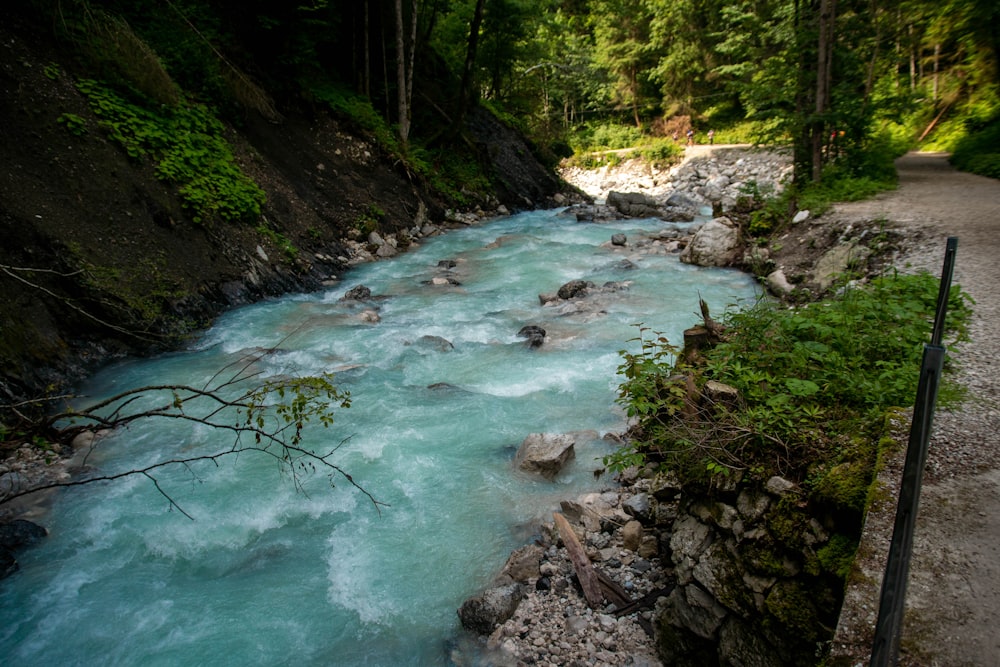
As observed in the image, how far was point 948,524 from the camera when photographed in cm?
261

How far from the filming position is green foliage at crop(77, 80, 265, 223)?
32.0 feet

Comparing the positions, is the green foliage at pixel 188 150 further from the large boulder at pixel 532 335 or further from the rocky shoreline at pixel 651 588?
the rocky shoreline at pixel 651 588

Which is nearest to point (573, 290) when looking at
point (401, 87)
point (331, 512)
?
point (331, 512)

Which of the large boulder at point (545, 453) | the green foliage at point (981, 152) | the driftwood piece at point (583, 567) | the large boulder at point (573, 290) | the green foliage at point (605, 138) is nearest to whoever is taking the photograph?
the driftwood piece at point (583, 567)

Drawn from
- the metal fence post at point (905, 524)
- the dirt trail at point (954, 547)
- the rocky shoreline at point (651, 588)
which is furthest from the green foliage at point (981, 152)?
the metal fence post at point (905, 524)

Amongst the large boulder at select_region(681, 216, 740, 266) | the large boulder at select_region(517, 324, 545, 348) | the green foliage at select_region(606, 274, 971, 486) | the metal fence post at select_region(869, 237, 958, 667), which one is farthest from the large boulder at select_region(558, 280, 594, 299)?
the metal fence post at select_region(869, 237, 958, 667)

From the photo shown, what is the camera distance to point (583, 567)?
407 cm

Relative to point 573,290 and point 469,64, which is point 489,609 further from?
point 469,64

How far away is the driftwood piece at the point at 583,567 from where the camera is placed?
3900mm

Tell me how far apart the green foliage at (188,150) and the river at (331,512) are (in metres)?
2.54

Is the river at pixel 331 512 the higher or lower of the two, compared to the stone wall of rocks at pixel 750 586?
lower

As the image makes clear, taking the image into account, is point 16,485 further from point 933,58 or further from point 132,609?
point 933,58

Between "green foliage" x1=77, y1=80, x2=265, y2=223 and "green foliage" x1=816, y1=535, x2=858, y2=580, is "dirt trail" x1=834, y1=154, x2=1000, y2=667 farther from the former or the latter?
"green foliage" x1=77, y1=80, x2=265, y2=223

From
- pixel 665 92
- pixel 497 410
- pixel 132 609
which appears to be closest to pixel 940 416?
pixel 497 410
